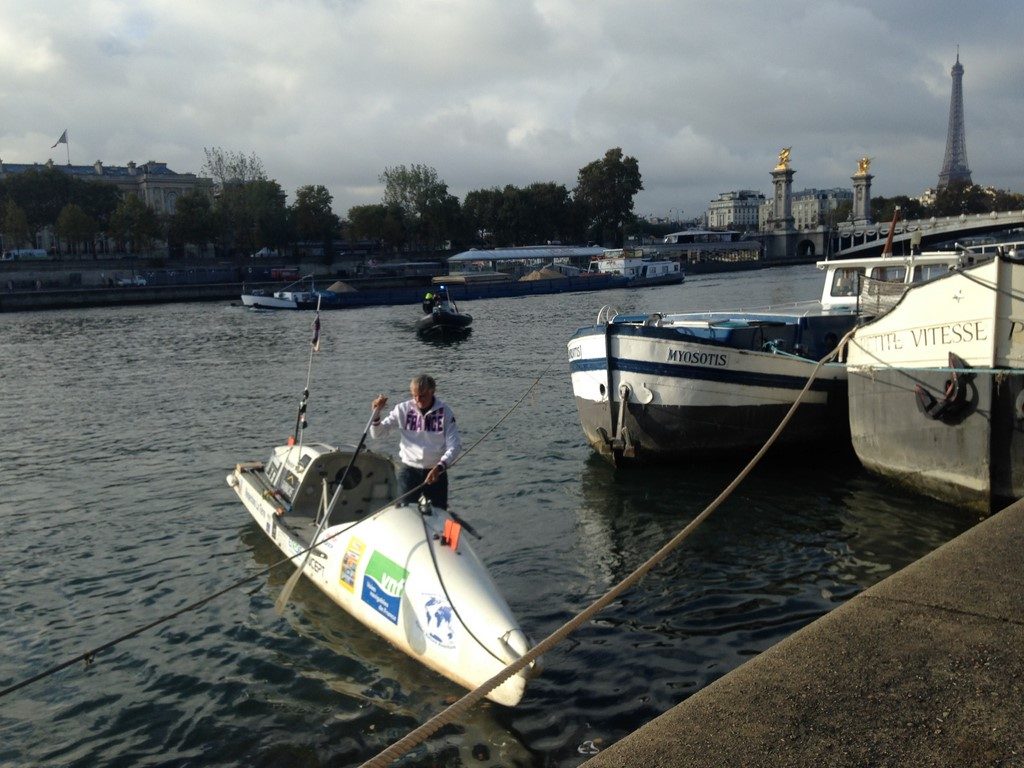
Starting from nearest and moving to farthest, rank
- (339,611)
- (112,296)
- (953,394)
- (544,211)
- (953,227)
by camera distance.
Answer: (339,611) < (953,394) < (112,296) < (953,227) < (544,211)

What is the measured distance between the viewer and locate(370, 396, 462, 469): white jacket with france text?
31.2 ft

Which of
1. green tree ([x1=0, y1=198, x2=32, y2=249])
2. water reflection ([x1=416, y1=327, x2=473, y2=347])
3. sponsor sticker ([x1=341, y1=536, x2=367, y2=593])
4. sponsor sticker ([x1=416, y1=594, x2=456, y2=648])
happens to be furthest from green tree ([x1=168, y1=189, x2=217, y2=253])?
sponsor sticker ([x1=416, y1=594, x2=456, y2=648])

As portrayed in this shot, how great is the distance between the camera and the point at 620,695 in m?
8.15

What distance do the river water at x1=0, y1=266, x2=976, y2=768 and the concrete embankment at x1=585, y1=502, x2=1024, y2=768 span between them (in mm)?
2630

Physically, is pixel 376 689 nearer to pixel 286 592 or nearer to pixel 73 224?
pixel 286 592

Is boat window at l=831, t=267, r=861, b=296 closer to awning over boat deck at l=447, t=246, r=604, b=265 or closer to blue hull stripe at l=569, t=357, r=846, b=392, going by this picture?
blue hull stripe at l=569, t=357, r=846, b=392

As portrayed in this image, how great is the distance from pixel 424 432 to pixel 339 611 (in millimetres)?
2344

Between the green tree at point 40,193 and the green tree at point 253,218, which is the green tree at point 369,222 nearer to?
the green tree at point 253,218

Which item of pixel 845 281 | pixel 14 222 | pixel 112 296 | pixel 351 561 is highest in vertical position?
pixel 14 222

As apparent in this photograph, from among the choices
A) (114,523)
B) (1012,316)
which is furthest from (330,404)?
(1012,316)

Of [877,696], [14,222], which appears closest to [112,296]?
[14,222]

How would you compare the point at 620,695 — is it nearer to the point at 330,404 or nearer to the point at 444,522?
the point at 444,522

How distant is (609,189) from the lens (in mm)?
142375

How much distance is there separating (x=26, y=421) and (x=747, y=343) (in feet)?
62.7
